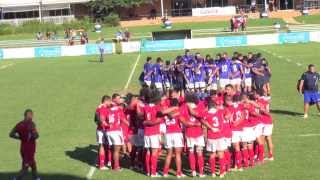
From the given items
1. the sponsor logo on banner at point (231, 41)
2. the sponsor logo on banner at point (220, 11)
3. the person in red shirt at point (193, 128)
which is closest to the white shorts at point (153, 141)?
the person in red shirt at point (193, 128)

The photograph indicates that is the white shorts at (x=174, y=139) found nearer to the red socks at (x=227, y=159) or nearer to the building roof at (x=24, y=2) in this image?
the red socks at (x=227, y=159)

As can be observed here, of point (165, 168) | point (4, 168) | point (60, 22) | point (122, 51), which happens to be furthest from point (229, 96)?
point (60, 22)

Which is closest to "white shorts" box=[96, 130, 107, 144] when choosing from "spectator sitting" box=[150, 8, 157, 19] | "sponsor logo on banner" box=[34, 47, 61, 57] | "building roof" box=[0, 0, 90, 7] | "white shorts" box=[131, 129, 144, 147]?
"white shorts" box=[131, 129, 144, 147]

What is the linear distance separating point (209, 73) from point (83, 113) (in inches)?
214

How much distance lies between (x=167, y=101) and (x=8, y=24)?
74095 millimetres

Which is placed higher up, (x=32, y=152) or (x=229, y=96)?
(x=229, y=96)

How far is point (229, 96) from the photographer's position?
594 inches

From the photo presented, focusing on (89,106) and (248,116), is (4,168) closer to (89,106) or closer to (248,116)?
(248,116)

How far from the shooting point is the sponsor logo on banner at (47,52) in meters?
57.8

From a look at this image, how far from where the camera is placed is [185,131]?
48.0 ft

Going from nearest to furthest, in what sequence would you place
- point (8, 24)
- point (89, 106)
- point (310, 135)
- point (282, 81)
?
point (310, 135)
point (89, 106)
point (282, 81)
point (8, 24)

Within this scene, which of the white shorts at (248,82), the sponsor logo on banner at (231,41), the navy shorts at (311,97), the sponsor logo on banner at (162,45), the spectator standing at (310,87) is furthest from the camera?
the sponsor logo on banner at (231,41)

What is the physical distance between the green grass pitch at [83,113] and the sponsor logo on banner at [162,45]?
546 cm

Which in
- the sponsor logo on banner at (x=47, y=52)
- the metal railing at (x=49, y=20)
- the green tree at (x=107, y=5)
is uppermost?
the green tree at (x=107, y=5)
